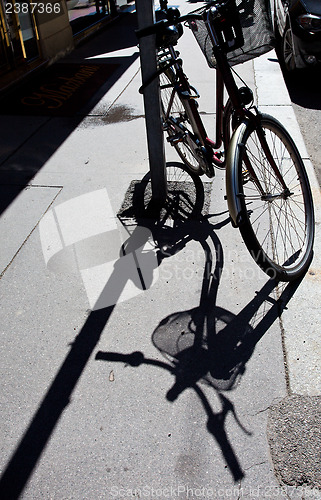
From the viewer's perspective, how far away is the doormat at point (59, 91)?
21.4 feet

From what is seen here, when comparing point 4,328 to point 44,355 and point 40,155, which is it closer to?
point 44,355

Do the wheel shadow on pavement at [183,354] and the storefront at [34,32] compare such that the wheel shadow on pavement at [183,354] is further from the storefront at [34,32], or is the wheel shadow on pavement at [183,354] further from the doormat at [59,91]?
the storefront at [34,32]

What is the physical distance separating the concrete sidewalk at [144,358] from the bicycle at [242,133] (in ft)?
0.78

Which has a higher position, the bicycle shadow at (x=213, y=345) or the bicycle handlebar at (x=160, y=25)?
the bicycle handlebar at (x=160, y=25)

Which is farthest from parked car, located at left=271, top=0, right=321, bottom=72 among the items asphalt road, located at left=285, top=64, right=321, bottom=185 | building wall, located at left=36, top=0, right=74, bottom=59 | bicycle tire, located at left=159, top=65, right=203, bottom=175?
building wall, located at left=36, top=0, right=74, bottom=59

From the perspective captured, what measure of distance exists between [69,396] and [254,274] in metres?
1.51

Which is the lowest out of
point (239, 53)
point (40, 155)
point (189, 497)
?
point (189, 497)

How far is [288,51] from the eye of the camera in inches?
295

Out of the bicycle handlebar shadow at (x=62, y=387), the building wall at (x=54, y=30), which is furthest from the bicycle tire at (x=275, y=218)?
the building wall at (x=54, y=30)

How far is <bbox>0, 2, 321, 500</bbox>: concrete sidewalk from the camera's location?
220 centimetres

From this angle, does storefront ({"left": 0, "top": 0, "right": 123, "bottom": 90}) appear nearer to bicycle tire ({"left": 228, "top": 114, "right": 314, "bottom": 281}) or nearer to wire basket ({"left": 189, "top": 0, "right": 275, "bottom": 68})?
wire basket ({"left": 189, "top": 0, "right": 275, "bottom": 68})

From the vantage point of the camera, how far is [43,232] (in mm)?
3922

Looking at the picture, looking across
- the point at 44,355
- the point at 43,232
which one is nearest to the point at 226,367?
the point at 44,355

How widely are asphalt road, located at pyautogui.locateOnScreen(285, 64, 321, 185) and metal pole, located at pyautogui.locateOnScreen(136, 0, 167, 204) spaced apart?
1653 millimetres
